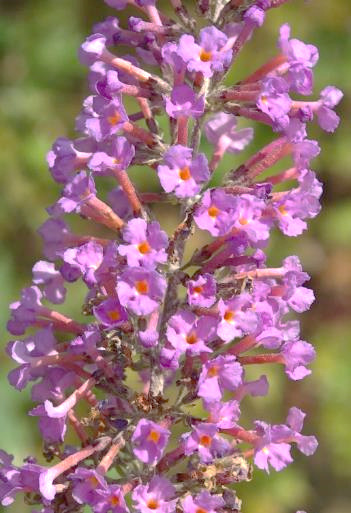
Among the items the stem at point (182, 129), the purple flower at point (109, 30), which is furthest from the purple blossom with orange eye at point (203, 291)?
the purple flower at point (109, 30)

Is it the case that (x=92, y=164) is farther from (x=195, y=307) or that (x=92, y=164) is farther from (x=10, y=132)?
(x=10, y=132)

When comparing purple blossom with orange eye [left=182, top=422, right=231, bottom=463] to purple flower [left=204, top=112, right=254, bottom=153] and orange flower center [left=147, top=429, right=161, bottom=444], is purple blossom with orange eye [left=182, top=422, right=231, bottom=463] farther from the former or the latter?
→ purple flower [left=204, top=112, right=254, bottom=153]

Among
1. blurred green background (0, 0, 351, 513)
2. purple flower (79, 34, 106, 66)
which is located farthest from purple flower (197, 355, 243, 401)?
blurred green background (0, 0, 351, 513)

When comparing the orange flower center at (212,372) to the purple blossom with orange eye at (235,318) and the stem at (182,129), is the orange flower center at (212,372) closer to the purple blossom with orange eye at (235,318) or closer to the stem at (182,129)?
the purple blossom with orange eye at (235,318)

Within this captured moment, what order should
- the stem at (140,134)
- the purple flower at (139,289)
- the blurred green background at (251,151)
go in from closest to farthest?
1. the purple flower at (139,289)
2. the stem at (140,134)
3. the blurred green background at (251,151)

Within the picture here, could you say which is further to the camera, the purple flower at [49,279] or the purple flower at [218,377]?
the purple flower at [49,279]

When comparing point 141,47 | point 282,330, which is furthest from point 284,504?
point 141,47
